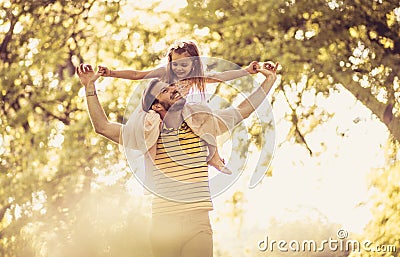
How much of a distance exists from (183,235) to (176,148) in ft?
1.03

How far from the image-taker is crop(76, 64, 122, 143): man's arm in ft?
7.92

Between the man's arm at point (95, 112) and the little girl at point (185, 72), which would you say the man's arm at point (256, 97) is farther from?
the man's arm at point (95, 112)

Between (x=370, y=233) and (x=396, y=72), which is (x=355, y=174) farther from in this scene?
(x=396, y=72)

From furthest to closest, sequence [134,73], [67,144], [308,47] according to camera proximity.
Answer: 1. [308,47]
2. [67,144]
3. [134,73]

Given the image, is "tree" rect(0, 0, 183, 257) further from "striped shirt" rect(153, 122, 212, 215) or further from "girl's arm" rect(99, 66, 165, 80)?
"striped shirt" rect(153, 122, 212, 215)

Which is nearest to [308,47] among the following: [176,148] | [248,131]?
[248,131]

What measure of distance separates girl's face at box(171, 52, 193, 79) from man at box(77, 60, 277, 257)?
0.06 meters

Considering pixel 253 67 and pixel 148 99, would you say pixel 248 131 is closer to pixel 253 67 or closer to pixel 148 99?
pixel 253 67

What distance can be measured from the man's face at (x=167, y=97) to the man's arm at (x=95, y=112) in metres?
0.19


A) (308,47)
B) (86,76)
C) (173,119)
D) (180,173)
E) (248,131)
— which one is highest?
(308,47)

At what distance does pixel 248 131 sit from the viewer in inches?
185

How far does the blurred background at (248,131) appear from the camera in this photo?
460 cm

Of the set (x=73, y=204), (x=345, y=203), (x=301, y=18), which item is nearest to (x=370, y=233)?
(x=345, y=203)

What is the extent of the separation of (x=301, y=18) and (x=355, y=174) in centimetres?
118
